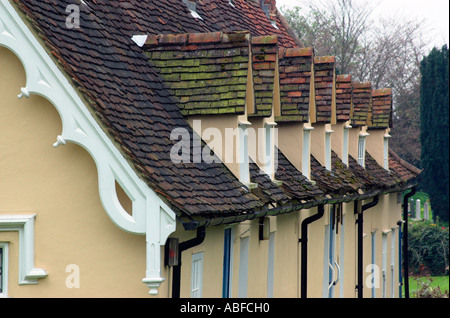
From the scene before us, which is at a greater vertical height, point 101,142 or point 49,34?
point 49,34

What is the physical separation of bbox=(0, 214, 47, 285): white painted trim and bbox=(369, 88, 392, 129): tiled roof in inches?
580

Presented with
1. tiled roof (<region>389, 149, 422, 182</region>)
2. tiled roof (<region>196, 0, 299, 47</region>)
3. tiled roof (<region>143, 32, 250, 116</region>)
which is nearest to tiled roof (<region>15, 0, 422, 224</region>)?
tiled roof (<region>143, 32, 250, 116</region>)

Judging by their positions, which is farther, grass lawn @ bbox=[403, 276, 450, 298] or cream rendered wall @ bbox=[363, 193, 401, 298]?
grass lawn @ bbox=[403, 276, 450, 298]

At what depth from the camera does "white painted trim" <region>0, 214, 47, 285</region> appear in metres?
8.36

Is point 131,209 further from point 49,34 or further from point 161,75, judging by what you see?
point 161,75

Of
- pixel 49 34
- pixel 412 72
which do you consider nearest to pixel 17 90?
pixel 49 34

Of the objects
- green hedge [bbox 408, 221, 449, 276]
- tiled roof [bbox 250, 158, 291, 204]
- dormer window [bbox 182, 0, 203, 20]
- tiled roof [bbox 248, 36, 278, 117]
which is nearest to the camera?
tiled roof [bbox 250, 158, 291, 204]

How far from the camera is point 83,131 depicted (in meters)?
8.18

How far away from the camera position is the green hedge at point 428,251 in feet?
123

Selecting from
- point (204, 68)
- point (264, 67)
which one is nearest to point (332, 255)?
point (264, 67)

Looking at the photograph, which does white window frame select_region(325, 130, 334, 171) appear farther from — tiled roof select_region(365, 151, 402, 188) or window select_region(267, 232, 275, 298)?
tiled roof select_region(365, 151, 402, 188)

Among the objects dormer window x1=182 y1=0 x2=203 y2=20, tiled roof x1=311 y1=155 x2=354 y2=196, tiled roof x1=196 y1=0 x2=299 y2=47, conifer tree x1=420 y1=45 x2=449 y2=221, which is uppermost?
conifer tree x1=420 y1=45 x2=449 y2=221

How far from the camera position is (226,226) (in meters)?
10.8

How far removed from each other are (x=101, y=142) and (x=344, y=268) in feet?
38.7
